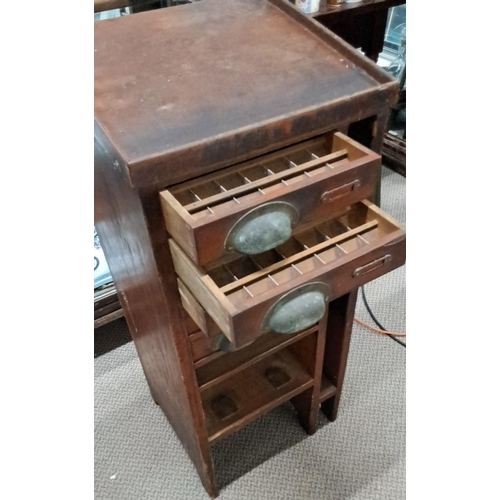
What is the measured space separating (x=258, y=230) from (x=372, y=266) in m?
0.18

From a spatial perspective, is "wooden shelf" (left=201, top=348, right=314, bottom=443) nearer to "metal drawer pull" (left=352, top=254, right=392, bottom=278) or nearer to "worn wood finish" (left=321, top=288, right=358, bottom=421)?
"worn wood finish" (left=321, top=288, right=358, bottom=421)

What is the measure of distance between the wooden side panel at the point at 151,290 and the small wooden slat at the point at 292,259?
12cm

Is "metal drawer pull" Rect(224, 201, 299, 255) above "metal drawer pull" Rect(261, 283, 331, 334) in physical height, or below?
above

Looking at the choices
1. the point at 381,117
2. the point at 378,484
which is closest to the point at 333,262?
the point at 381,117

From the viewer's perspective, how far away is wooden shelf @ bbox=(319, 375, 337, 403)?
120cm

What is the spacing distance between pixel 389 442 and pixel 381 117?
897 millimetres

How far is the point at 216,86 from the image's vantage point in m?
0.71

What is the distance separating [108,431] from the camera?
4.38 feet

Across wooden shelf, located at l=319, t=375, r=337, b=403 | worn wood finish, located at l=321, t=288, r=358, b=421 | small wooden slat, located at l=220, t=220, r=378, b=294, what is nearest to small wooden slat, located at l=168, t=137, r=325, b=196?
small wooden slat, located at l=220, t=220, r=378, b=294

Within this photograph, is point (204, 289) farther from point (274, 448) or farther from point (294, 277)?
point (274, 448)

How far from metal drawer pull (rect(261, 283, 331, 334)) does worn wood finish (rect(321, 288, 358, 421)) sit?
0.99 feet

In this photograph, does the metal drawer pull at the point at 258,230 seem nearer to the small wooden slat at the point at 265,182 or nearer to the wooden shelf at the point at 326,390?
the small wooden slat at the point at 265,182

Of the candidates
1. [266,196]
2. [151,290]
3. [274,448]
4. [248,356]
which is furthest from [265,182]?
[274,448]

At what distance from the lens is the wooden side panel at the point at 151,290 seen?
2.16 feet
